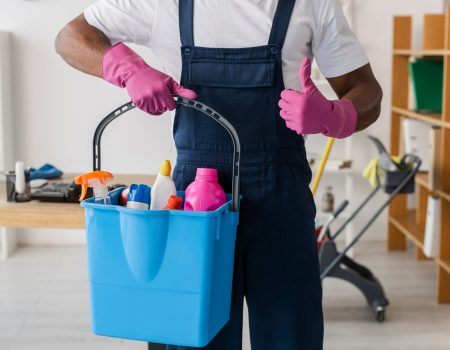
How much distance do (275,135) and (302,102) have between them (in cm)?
16

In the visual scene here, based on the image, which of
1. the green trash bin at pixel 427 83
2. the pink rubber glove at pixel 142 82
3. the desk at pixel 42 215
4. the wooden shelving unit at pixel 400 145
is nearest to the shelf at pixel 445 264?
the wooden shelving unit at pixel 400 145

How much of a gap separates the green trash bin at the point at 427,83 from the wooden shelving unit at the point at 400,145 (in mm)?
47

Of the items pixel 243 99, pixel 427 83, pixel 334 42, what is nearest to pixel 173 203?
pixel 243 99

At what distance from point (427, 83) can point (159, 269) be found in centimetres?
315

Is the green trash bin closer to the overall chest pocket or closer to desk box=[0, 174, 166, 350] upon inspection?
desk box=[0, 174, 166, 350]

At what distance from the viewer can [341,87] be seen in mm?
1814

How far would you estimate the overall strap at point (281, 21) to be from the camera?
1696 mm

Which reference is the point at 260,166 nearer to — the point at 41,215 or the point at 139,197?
the point at 139,197

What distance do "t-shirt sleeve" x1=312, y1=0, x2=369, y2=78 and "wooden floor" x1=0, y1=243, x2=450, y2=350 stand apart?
1.74 meters

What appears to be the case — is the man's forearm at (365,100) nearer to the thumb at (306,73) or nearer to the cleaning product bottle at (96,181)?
the thumb at (306,73)

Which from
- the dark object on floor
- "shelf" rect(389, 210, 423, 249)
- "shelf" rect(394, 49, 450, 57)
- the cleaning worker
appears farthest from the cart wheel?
the cleaning worker

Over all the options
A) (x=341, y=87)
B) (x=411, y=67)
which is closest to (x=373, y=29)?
(x=411, y=67)

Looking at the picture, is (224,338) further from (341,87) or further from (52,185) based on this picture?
(52,185)

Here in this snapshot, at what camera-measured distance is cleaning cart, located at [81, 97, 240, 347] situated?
4.84 feet
